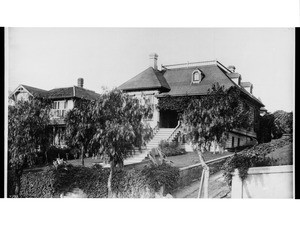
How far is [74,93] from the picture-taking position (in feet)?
34.7

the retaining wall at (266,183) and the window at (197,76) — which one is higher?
the window at (197,76)

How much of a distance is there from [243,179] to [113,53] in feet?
17.7

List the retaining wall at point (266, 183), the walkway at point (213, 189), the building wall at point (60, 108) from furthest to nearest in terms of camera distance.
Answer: the building wall at point (60, 108) → the walkway at point (213, 189) → the retaining wall at point (266, 183)

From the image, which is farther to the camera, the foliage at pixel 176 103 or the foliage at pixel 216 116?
the foliage at pixel 176 103

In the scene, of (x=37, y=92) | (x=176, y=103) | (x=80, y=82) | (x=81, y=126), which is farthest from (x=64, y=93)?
(x=176, y=103)

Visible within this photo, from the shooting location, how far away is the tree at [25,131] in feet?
35.3

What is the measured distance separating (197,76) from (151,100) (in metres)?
1.59

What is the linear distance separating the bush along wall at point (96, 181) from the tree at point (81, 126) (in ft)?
1.85

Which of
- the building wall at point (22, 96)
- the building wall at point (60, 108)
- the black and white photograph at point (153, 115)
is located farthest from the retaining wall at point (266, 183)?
the building wall at point (22, 96)

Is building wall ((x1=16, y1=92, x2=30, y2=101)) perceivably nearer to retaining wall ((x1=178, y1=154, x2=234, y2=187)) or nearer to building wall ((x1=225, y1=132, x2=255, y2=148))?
retaining wall ((x1=178, y1=154, x2=234, y2=187))

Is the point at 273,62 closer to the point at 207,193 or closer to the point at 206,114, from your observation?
→ the point at 206,114

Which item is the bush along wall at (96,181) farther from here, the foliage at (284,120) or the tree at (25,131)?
the foliage at (284,120)

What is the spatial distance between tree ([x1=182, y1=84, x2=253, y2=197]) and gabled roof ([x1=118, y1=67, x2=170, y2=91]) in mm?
1133

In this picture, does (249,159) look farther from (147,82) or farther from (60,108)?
(60,108)
